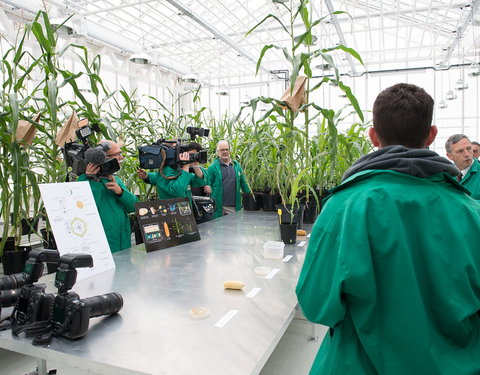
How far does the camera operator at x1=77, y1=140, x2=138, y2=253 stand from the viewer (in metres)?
2.11

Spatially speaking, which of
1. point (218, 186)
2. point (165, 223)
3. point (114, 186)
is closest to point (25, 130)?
point (114, 186)

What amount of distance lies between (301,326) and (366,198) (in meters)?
1.45

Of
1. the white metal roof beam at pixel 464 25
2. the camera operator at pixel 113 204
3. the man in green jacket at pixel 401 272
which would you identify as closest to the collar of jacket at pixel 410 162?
the man in green jacket at pixel 401 272

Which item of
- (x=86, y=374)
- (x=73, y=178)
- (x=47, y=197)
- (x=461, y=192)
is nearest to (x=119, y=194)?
(x=73, y=178)

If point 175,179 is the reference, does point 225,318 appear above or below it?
below

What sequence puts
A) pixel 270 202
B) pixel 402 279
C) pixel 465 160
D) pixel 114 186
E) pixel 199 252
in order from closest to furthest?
pixel 402 279
pixel 199 252
pixel 114 186
pixel 465 160
pixel 270 202

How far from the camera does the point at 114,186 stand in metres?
2.10

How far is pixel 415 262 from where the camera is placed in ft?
2.36

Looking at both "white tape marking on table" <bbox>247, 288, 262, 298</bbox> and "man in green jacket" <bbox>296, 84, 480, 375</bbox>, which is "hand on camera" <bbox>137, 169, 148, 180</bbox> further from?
"man in green jacket" <bbox>296, 84, 480, 375</bbox>

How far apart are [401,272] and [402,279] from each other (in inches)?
0.5

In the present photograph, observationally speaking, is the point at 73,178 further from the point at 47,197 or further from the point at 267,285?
the point at 267,285

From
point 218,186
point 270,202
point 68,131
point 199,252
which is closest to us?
point 199,252

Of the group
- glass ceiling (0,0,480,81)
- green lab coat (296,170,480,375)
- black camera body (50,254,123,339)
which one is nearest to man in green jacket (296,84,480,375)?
green lab coat (296,170,480,375)

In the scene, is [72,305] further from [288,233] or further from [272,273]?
[288,233]
